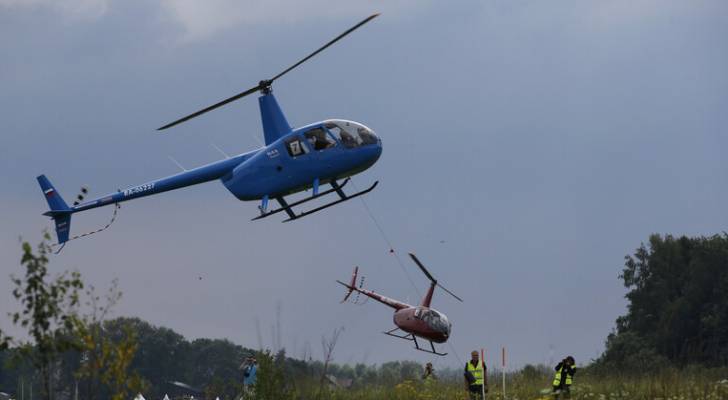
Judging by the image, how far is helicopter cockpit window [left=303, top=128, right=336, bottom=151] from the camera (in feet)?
115

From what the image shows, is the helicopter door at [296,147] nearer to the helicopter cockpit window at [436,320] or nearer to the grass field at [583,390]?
the helicopter cockpit window at [436,320]

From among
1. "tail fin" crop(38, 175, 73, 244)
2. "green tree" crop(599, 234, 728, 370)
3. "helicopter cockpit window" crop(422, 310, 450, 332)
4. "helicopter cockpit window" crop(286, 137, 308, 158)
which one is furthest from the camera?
A: "green tree" crop(599, 234, 728, 370)

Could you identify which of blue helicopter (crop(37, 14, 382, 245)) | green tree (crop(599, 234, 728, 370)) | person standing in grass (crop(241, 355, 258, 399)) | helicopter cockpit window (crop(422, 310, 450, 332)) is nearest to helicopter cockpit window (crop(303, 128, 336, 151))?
blue helicopter (crop(37, 14, 382, 245))

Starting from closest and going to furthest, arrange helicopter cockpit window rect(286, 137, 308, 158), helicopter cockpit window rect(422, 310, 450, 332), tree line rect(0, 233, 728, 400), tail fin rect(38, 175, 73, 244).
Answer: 1. tree line rect(0, 233, 728, 400)
2. helicopter cockpit window rect(286, 137, 308, 158)
3. helicopter cockpit window rect(422, 310, 450, 332)
4. tail fin rect(38, 175, 73, 244)

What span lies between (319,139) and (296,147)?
2.62ft

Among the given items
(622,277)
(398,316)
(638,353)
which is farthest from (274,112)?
(622,277)

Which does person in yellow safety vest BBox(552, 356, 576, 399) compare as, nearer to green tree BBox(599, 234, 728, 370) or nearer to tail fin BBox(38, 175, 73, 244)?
tail fin BBox(38, 175, 73, 244)

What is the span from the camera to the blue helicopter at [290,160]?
114 feet

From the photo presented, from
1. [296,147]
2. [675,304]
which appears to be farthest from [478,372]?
[675,304]

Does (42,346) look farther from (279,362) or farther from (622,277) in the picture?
(622,277)

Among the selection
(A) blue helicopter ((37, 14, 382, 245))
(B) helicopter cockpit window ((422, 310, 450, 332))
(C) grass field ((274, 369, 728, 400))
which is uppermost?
(A) blue helicopter ((37, 14, 382, 245))

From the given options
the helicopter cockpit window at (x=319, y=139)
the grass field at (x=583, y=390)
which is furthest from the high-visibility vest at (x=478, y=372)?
the helicopter cockpit window at (x=319, y=139)

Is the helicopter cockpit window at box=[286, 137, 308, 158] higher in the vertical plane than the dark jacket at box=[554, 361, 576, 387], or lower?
higher

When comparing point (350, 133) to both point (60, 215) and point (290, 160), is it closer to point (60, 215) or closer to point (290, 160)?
point (290, 160)
